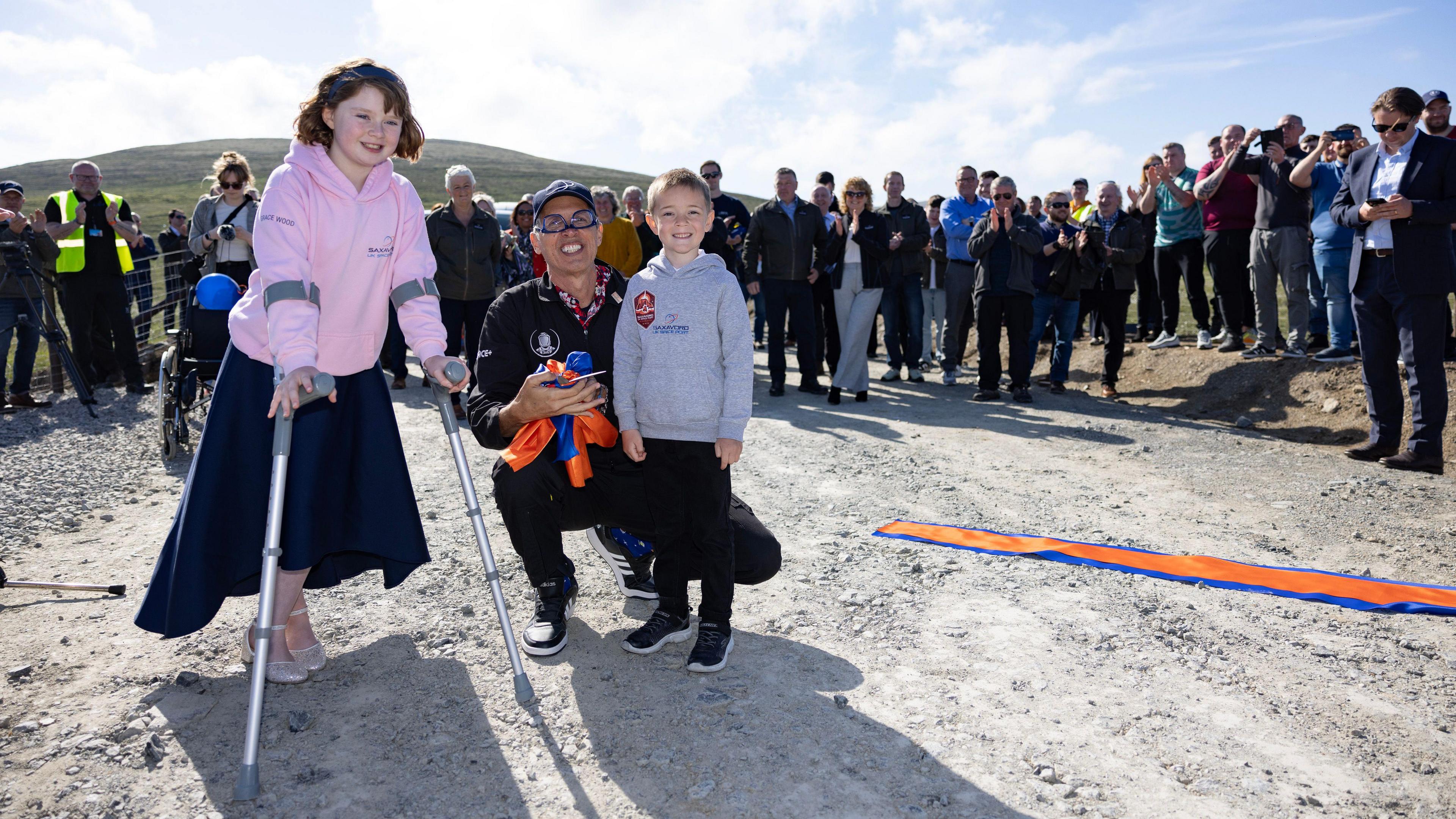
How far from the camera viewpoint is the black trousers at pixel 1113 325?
10.5 meters

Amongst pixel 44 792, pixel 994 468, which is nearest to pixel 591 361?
pixel 44 792

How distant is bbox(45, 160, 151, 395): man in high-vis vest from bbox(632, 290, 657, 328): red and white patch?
9.27m

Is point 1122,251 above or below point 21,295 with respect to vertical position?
above

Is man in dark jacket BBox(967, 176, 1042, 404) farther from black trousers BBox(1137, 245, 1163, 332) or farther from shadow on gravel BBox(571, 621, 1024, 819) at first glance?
shadow on gravel BBox(571, 621, 1024, 819)

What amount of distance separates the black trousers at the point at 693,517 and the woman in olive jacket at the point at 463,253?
5.93 m

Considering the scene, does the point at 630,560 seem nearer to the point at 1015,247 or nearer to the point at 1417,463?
the point at 1417,463

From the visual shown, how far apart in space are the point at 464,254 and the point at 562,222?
5.99 metres

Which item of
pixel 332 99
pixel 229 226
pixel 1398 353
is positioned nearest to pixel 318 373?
pixel 332 99

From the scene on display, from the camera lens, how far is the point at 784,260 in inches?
396

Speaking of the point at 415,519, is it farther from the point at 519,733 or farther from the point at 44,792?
the point at 44,792

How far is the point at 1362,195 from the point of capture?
6.96 m

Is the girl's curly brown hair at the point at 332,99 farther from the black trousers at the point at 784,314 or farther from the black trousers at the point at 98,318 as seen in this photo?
the black trousers at the point at 98,318

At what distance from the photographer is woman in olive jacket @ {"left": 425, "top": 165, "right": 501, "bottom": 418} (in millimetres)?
9320

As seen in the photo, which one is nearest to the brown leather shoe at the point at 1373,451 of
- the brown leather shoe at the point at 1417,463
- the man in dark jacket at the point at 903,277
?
the brown leather shoe at the point at 1417,463
